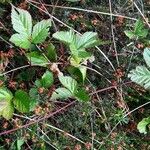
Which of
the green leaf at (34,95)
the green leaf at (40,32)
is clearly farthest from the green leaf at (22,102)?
the green leaf at (40,32)

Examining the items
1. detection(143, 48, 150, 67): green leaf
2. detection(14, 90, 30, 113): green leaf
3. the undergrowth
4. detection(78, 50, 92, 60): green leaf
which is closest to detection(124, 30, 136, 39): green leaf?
the undergrowth

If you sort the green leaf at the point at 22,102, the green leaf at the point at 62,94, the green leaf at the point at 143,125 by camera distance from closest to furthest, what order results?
the green leaf at the point at 22,102 → the green leaf at the point at 62,94 → the green leaf at the point at 143,125

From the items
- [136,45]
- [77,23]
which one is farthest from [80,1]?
→ [136,45]

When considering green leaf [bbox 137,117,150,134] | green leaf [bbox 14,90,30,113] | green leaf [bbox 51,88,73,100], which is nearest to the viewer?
green leaf [bbox 14,90,30,113]

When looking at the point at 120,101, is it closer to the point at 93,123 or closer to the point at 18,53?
the point at 93,123

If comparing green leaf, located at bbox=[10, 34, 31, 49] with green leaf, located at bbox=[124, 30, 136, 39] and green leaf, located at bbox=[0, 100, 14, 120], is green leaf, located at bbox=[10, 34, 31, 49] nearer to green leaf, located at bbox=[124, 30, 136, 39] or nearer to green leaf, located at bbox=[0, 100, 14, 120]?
green leaf, located at bbox=[0, 100, 14, 120]

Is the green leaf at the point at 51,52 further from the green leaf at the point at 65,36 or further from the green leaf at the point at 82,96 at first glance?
the green leaf at the point at 82,96

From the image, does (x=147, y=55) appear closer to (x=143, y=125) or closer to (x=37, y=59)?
(x=143, y=125)
